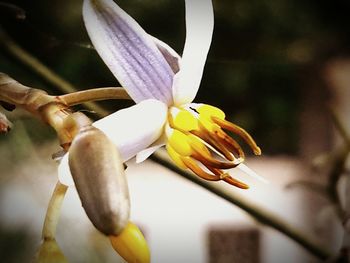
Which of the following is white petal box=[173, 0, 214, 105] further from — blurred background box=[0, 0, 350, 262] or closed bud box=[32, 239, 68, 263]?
closed bud box=[32, 239, 68, 263]

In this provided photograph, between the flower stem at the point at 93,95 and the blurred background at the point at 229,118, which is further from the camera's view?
the blurred background at the point at 229,118

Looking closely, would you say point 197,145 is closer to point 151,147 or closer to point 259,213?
point 151,147

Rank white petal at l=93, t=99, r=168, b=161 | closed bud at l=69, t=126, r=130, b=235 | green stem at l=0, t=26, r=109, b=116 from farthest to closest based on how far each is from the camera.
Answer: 1. green stem at l=0, t=26, r=109, b=116
2. white petal at l=93, t=99, r=168, b=161
3. closed bud at l=69, t=126, r=130, b=235

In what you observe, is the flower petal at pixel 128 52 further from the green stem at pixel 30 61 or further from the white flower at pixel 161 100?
the green stem at pixel 30 61

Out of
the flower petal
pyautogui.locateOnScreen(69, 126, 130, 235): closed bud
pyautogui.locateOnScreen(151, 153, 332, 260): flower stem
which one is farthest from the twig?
pyautogui.locateOnScreen(69, 126, 130, 235): closed bud

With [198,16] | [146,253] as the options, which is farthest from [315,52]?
[146,253]

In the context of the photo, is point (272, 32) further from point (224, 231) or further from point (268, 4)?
point (224, 231)

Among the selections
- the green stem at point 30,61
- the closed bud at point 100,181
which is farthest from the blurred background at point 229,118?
the closed bud at point 100,181
